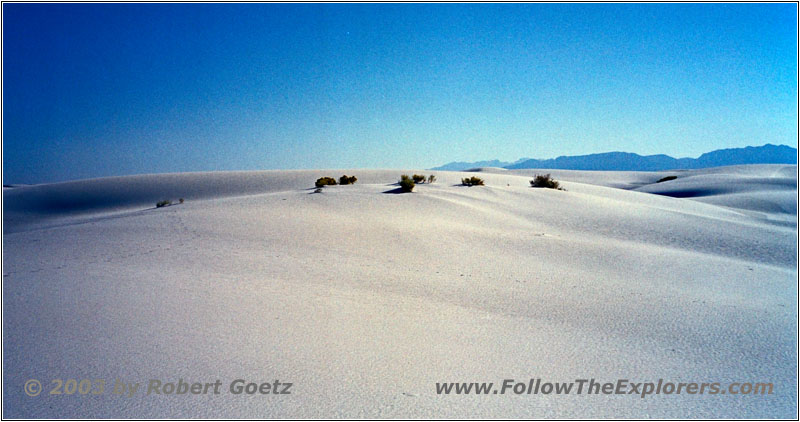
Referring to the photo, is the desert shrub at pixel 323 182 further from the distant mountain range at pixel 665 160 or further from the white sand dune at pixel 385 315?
the distant mountain range at pixel 665 160

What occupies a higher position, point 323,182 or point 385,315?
point 323,182

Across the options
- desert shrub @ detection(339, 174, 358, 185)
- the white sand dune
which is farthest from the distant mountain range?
the white sand dune

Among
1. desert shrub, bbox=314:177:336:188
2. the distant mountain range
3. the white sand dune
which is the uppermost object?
the distant mountain range

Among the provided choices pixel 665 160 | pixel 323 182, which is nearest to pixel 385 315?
pixel 323 182

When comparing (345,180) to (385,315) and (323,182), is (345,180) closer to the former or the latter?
(323,182)

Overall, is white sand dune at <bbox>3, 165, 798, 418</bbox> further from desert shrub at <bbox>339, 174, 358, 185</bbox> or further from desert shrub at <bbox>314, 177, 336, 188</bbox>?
desert shrub at <bbox>339, 174, 358, 185</bbox>

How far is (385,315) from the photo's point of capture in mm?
4121

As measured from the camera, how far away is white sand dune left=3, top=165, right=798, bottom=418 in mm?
2811

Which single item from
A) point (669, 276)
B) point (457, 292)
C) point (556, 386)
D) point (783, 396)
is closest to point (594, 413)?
→ point (556, 386)

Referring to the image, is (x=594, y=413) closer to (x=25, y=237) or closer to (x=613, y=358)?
(x=613, y=358)

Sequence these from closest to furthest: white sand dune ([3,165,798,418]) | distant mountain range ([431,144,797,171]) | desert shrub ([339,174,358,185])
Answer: white sand dune ([3,165,798,418]) < desert shrub ([339,174,358,185]) < distant mountain range ([431,144,797,171])

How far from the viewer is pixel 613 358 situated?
3410 millimetres

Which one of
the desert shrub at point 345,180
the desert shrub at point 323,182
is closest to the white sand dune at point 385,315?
the desert shrub at point 323,182

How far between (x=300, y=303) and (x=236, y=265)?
173 cm
